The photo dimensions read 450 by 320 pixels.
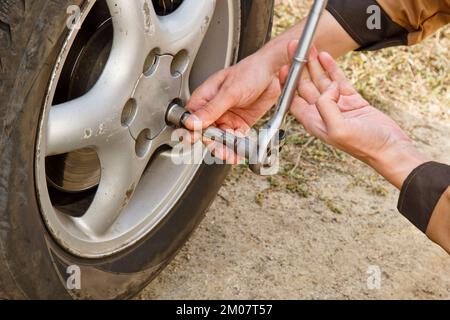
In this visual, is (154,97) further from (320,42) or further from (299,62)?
(320,42)

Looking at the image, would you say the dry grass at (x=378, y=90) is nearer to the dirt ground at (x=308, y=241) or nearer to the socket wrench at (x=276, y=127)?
the dirt ground at (x=308, y=241)

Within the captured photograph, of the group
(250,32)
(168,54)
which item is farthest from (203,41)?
(168,54)

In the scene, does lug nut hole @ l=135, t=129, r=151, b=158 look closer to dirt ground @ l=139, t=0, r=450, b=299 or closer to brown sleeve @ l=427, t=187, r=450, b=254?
dirt ground @ l=139, t=0, r=450, b=299

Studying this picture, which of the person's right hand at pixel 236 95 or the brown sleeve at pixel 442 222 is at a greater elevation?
the person's right hand at pixel 236 95

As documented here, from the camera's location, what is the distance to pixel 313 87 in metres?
1.66

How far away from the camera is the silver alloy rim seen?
4.99 ft

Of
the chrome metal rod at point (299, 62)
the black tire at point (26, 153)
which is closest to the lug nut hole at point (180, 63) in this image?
the chrome metal rod at point (299, 62)

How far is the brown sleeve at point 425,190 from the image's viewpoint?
1483 millimetres

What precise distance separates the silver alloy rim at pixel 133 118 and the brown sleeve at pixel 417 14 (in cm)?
36

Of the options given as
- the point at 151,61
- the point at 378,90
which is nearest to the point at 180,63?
the point at 151,61

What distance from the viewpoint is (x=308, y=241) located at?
223cm

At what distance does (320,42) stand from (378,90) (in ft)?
3.67
